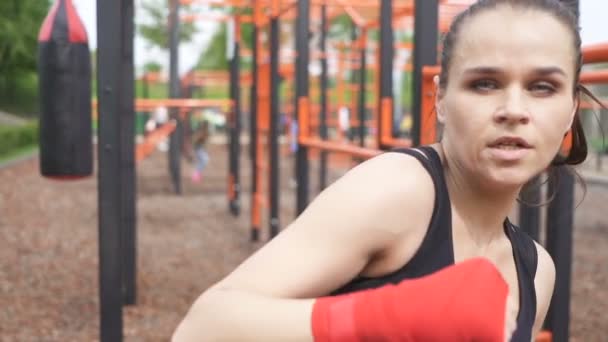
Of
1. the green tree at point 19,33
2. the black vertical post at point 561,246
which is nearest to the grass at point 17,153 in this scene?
the green tree at point 19,33

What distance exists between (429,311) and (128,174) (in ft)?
13.1

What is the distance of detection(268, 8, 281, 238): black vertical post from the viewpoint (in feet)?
18.7

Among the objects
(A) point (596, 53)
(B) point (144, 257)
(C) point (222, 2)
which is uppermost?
(C) point (222, 2)

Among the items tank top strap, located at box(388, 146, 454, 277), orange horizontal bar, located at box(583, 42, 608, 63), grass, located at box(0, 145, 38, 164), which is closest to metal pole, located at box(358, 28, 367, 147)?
orange horizontal bar, located at box(583, 42, 608, 63)

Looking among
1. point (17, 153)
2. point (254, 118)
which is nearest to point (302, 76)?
point (254, 118)

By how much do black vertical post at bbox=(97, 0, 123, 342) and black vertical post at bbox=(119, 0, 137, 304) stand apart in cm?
159

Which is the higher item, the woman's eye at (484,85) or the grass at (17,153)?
the woman's eye at (484,85)

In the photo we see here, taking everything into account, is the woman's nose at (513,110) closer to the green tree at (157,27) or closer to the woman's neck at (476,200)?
the woman's neck at (476,200)

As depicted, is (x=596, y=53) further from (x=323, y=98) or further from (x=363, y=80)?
(x=323, y=98)

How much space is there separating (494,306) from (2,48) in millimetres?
23033

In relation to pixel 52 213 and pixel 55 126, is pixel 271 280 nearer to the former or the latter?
pixel 55 126

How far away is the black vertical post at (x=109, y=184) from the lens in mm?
2818

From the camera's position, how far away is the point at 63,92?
9.77ft

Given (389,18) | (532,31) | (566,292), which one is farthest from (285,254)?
(389,18)
